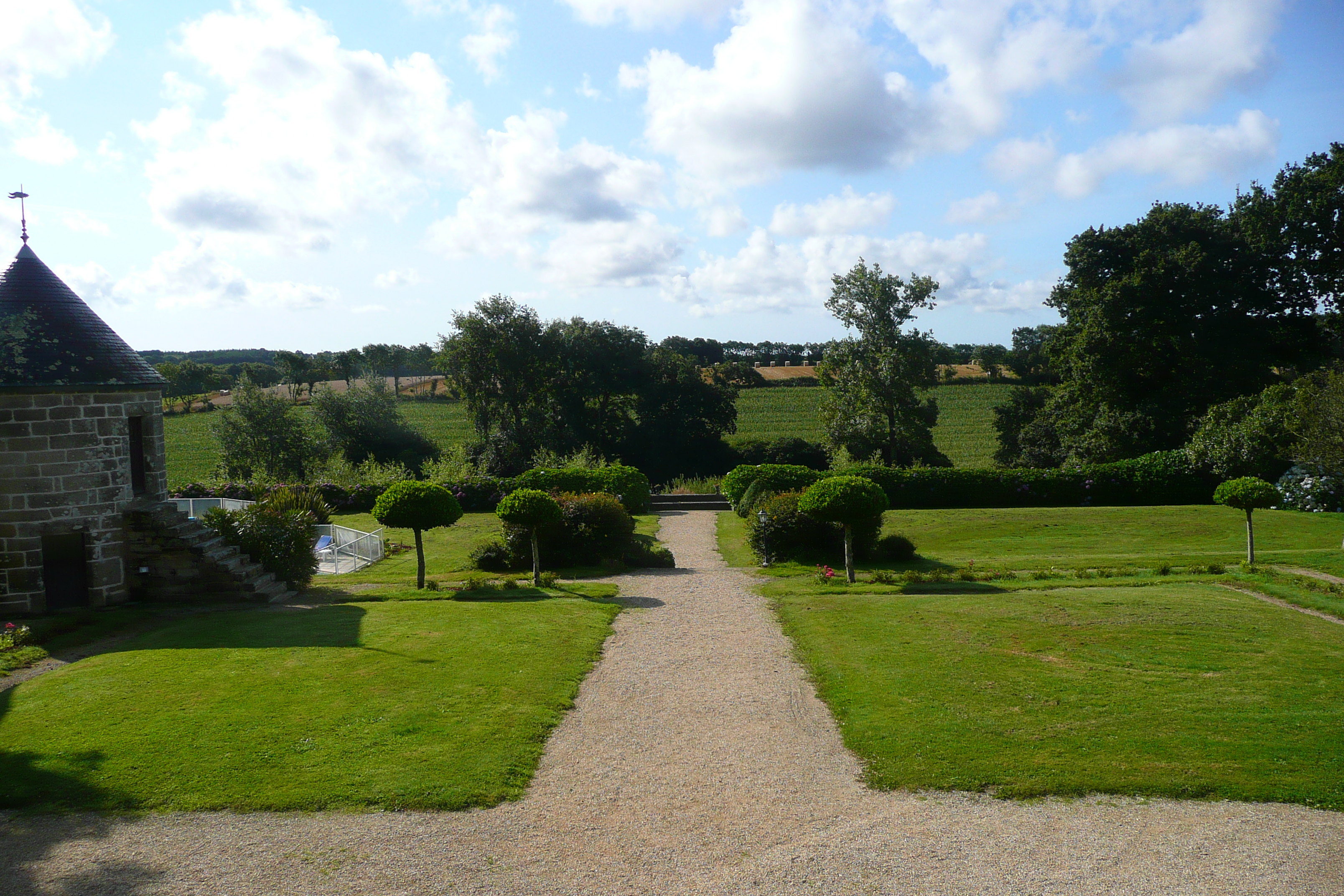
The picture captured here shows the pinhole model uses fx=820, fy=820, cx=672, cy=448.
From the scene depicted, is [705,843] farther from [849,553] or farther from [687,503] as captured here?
[687,503]

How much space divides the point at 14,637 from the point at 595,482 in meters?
17.7

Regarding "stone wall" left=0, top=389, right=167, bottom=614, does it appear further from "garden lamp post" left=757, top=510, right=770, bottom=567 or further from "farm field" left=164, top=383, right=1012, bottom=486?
"farm field" left=164, top=383, right=1012, bottom=486

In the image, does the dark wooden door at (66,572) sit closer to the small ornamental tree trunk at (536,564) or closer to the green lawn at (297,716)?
the green lawn at (297,716)

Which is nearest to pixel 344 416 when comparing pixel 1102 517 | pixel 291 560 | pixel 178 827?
pixel 291 560

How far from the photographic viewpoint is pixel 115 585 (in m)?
13.9

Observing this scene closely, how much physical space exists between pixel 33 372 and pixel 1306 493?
32344mm

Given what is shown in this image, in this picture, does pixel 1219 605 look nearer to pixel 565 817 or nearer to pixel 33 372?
pixel 565 817

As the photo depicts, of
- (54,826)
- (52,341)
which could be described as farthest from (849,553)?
(52,341)

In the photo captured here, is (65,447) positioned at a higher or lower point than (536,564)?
higher

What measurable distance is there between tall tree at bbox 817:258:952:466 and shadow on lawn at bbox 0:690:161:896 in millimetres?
32607

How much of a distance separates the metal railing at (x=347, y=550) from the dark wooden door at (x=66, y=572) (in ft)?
18.8

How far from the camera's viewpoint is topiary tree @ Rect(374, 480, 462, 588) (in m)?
15.2

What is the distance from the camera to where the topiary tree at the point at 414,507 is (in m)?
15.2

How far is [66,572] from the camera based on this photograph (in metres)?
13.6
